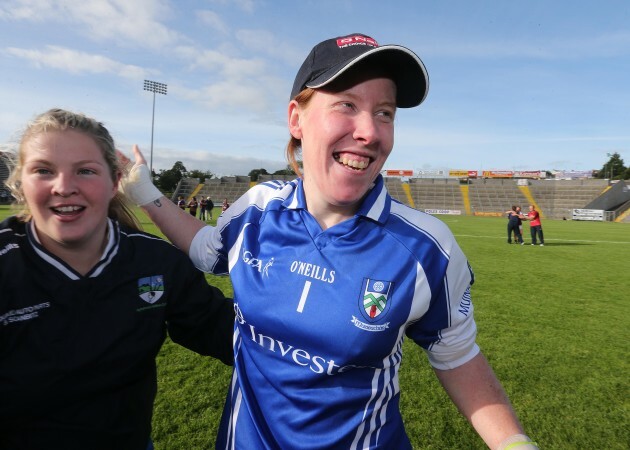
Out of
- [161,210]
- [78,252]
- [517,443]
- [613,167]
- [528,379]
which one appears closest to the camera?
[517,443]

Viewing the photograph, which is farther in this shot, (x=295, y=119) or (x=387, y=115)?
(x=295, y=119)

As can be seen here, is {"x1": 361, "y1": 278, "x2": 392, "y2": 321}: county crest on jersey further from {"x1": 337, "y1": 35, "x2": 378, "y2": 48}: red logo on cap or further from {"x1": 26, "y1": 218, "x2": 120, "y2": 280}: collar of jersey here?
{"x1": 26, "y1": 218, "x2": 120, "y2": 280}: collar of jersey

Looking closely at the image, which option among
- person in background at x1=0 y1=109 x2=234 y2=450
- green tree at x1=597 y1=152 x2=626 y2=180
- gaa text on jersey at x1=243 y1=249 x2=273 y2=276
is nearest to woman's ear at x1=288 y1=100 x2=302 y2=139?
gaa text on jersey at x1=243 y1=249 x2=273 y2=276

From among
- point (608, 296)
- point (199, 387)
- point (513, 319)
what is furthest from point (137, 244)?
point (608, 296)

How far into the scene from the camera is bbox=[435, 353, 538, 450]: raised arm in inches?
52.3

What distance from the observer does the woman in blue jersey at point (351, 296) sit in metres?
1.37

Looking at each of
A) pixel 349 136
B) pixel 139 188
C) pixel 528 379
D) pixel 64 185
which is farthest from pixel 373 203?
pixel 528 379

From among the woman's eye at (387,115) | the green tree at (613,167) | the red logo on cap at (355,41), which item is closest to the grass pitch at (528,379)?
the woman's eye at (387,115)

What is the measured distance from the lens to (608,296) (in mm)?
7656

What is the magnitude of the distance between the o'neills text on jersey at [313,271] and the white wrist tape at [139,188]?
1.02 m

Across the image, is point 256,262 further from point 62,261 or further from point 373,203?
point 62,261

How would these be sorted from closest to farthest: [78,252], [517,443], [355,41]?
1. [517,443]
2. [355,41]
3. [78,252]

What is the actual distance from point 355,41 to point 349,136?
1.19 feet

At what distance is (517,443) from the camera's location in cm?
127
